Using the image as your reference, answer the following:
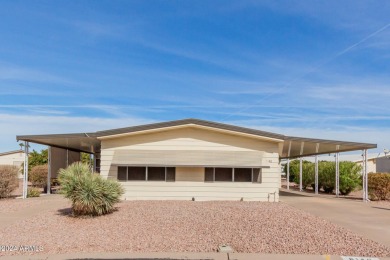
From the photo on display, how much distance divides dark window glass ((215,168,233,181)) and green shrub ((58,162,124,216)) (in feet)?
20.1

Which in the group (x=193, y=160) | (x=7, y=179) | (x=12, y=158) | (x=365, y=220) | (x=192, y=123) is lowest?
(x=365, y=220)

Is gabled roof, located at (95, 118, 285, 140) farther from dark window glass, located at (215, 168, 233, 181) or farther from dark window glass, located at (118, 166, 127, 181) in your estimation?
dark window glass, located at (215, 168, 233, 181)

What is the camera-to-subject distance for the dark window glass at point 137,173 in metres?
16.8

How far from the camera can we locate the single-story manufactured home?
16.5 m

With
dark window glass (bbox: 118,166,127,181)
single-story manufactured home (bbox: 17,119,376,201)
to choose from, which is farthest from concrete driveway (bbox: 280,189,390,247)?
dark window glass (bbox: 118,166,127,181)

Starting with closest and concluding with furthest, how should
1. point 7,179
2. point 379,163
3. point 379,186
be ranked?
point 7,179 < point 379,186 < point 379,163

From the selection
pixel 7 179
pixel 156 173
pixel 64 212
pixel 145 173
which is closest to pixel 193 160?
pixel 156 173

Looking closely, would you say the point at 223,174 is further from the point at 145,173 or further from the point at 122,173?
the point at 122,173

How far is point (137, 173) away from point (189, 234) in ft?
28.0

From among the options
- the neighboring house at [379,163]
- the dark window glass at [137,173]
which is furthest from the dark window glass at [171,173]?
the neighboring house at [379,163]

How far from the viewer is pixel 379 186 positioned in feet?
61.4

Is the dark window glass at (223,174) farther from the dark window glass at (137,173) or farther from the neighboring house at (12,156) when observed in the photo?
the neighboring house at (12,156)

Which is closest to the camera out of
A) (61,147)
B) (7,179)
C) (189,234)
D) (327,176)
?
(189,234)

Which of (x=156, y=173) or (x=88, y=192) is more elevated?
(x=156, y=173)
